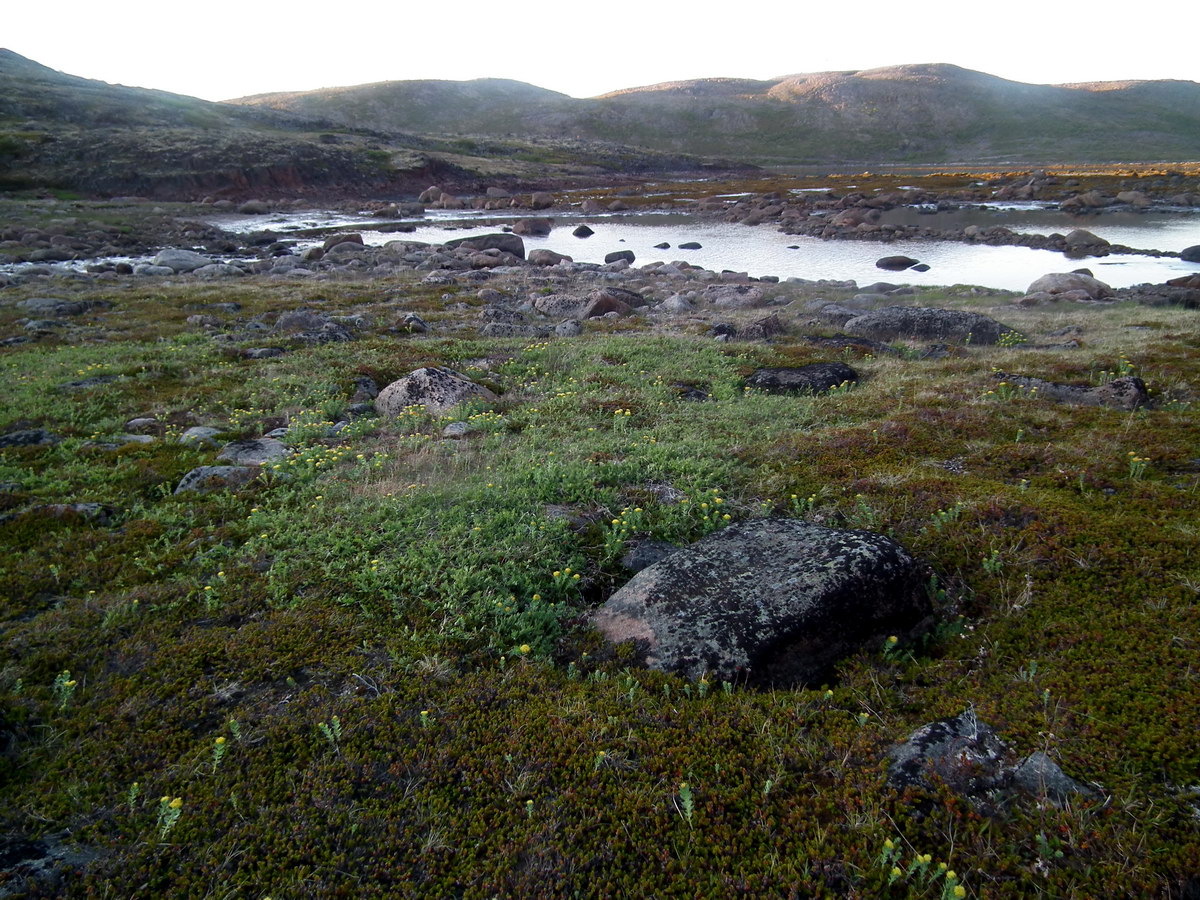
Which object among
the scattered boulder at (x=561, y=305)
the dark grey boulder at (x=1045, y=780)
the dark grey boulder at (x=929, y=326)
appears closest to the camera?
the dark grey boulder at (x=1045, y=780)

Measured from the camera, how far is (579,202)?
83.5 meters

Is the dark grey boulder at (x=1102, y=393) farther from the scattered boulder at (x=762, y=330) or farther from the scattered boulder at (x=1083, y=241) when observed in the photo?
the scattered boulder at (x=1083, y=241)

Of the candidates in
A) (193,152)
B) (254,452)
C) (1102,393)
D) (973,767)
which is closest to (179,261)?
(254,452)

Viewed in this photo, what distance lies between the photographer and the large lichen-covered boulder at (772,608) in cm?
493

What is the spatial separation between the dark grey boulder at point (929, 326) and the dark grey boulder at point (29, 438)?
18.9 m

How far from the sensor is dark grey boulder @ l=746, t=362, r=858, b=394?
12570 mm

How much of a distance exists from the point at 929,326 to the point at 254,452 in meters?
18.1

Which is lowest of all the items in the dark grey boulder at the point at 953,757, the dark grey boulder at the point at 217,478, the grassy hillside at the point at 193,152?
the dark grey boulder at the point at 217,478

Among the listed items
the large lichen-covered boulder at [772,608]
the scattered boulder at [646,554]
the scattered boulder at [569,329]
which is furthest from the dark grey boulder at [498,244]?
the large lichen-covered boulder at [772,608]

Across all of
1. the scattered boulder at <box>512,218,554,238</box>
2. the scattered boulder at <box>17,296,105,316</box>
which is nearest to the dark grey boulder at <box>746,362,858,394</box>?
the scattered boulder at <box>17,296,105,316</box>

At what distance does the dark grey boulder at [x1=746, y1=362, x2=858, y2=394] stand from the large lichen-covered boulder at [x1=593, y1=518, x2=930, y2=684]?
7.15m

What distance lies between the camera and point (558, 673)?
4898mm

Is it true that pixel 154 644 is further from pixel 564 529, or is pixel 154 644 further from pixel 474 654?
pixel 564 529

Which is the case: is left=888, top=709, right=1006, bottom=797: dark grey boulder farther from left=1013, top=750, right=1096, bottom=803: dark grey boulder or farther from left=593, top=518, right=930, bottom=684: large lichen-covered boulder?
left=593, top=518, right=930, bottom=684: large lichen-covered boulder
